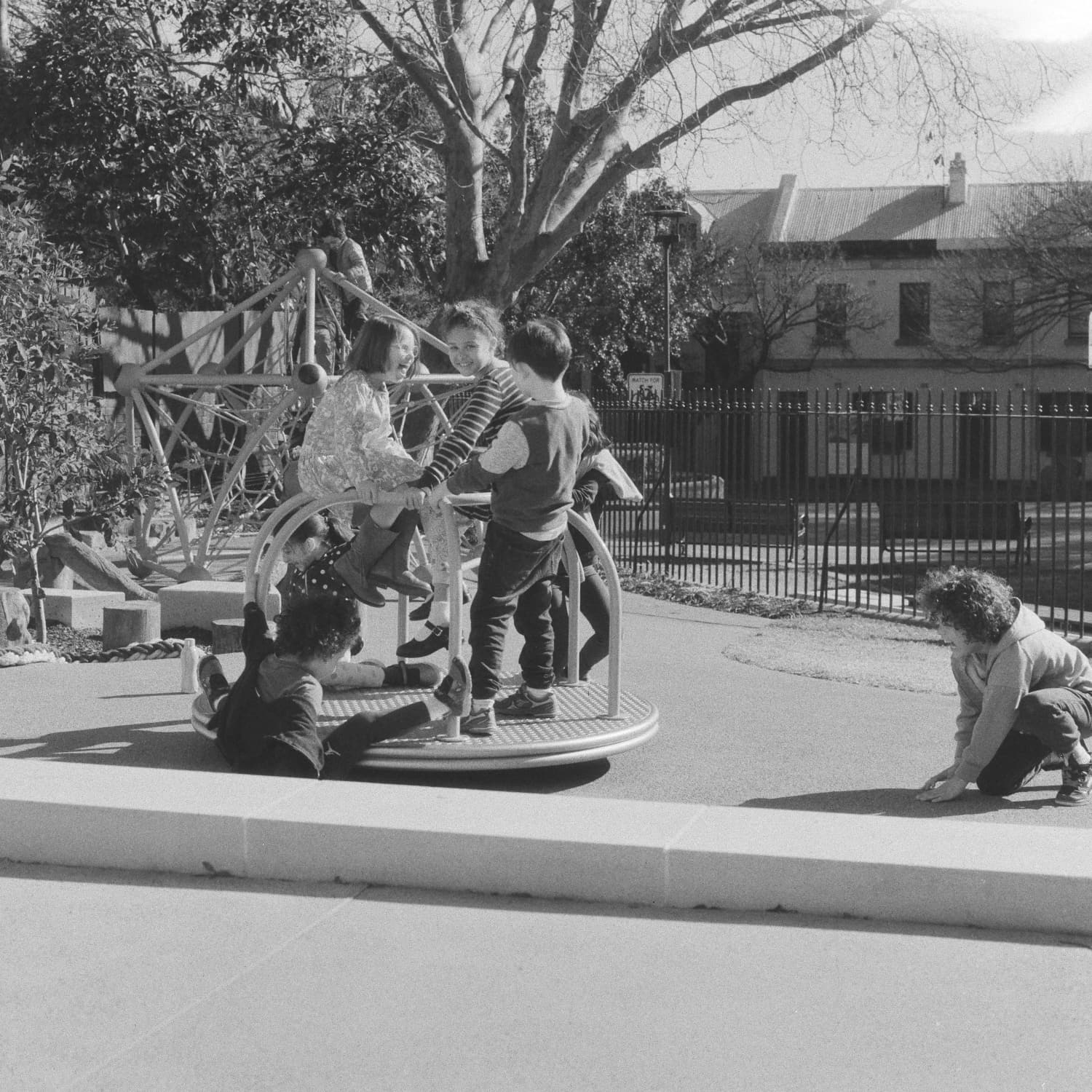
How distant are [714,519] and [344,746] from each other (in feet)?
40.8

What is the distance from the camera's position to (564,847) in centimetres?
416

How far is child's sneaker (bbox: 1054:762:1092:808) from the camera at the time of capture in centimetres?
516

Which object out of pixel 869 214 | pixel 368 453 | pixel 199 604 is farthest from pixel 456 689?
pixel 869 214

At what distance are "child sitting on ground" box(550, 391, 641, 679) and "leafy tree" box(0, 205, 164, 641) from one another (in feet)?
13.0

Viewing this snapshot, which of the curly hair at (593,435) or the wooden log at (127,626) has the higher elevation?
the curly hair at (593,435)

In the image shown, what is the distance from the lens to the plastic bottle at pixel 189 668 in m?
7.11

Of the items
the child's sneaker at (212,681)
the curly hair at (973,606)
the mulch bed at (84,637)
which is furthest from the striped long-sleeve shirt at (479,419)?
the mulch bed at (84,637)

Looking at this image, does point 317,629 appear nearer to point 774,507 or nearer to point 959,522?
point 774,507

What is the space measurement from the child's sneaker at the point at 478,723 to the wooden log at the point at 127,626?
3.86m

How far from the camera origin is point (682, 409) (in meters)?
15.8

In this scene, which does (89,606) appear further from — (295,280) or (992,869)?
(992,869)

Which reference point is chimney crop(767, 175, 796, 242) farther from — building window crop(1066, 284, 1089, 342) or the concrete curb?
the concrete curb

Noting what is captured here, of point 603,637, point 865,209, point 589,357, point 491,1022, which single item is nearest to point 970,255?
point 865,209

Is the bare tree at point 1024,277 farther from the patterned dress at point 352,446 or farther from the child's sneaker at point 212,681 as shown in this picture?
the child's sneaker at point 212,681
